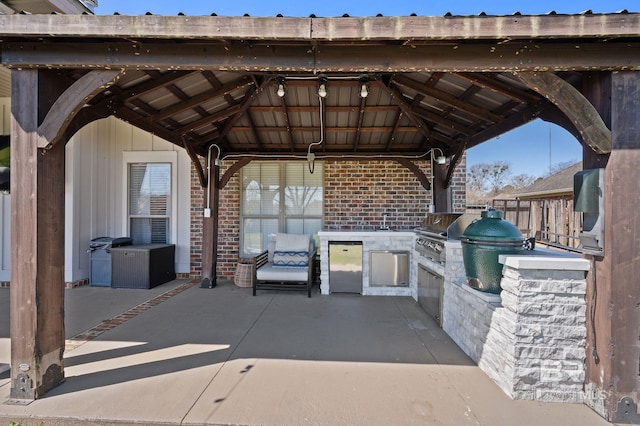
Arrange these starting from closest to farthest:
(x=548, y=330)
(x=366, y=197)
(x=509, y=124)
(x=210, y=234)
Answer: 1. (x=548, y=330)
2. (x=509, y=124)
3. (x=210, y=234)
4. (x=366, y=197)

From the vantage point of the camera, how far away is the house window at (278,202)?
7.19 meters

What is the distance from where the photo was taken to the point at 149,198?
280 inches

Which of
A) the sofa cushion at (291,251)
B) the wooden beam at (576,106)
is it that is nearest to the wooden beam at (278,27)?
the wooden beam at (576,106)

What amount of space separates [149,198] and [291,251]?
352cm

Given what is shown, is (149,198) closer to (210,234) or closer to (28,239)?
(210,234)

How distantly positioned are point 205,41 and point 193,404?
2927 millimetres

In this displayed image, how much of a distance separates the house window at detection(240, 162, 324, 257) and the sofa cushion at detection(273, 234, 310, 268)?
29.3 inches

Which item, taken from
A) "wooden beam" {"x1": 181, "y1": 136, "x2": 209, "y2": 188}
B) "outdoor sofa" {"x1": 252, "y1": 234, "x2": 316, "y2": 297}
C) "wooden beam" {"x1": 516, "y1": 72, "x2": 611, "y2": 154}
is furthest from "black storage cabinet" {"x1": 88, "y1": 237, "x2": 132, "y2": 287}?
"wooden beam" {"x1": 516, "y1": 72, "x2": 611, "y2": 154}

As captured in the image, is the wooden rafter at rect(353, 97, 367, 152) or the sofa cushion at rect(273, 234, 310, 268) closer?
the wooden rafter at rect(353, 97, 367, 152)

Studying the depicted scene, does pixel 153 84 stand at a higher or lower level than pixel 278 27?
higher

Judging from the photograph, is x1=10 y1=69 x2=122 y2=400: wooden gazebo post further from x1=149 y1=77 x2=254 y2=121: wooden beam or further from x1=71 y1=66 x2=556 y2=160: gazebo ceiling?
x1=149 y1=77 x2=254 y2=121: wooden beam

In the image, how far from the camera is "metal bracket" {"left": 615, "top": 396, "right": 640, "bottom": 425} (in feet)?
7.72

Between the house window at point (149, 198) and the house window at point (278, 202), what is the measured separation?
1.67 meters

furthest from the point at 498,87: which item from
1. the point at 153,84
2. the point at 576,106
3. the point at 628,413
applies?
the point at 153,84
